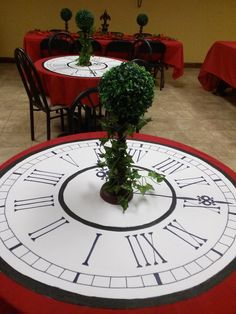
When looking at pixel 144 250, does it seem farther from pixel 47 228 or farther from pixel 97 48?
pixel 97 48

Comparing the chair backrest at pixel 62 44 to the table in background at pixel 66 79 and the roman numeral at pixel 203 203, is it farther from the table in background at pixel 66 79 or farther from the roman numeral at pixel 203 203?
the roman numeral at pixel 203 203

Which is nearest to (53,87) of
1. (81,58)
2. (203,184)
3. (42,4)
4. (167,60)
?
(81,58)

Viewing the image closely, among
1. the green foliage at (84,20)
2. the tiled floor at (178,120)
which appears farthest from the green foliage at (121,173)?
the green foliage at (84,20)

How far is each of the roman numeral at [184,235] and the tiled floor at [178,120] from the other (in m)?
2.00

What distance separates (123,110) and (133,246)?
33 centimetres

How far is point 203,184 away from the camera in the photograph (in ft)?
3.39

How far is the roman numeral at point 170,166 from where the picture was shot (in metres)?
1.11

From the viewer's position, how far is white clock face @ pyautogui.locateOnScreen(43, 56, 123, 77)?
2.59 meters

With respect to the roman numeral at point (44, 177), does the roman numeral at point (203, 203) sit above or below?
below

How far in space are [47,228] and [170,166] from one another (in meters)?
0.51

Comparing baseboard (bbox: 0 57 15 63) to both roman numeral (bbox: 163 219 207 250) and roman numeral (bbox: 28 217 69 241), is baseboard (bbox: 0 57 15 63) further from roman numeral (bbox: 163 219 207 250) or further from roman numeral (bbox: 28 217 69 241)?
roman numeral (bbox: 163 219 207 250)

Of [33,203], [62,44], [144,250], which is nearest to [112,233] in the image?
[144,250]

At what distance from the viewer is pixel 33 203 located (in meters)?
0.90

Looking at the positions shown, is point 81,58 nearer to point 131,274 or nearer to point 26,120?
point 26,120
